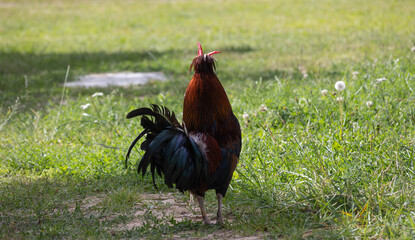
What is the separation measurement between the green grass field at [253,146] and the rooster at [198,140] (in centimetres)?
41

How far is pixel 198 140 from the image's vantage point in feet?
12.0

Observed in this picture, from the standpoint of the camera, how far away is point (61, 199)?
4.46 meters

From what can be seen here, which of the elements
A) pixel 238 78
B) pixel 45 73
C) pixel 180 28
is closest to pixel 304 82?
pixel 238 78

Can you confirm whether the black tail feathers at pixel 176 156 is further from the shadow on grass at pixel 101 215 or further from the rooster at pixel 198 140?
the shadow on grass at pixel 101 215

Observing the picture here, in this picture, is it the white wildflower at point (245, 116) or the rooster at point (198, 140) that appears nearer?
the rooster at point (198, 140)

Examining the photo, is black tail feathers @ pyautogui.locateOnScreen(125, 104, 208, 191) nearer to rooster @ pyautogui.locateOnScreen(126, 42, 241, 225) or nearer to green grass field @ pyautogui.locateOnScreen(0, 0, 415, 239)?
rooster @ pyautogui.locateOnScreen(126, 42, 241, 225)

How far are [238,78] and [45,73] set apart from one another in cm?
374

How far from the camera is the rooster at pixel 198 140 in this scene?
11.5 feet

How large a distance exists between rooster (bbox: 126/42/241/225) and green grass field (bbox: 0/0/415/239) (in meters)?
0.41

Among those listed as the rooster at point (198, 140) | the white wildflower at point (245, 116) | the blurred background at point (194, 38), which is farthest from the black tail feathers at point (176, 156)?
the blurred background at point (194, 38)

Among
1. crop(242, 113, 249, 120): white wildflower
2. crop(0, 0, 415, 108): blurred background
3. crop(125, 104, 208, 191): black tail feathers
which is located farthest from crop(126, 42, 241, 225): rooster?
crop(0, 0, 415, 108): blurred background

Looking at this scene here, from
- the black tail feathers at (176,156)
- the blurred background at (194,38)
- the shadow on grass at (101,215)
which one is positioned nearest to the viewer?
the black tail feathers at (176,156)

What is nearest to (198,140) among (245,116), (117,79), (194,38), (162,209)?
(162,209)

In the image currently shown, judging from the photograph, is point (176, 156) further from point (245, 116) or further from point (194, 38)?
point (194, 38)
